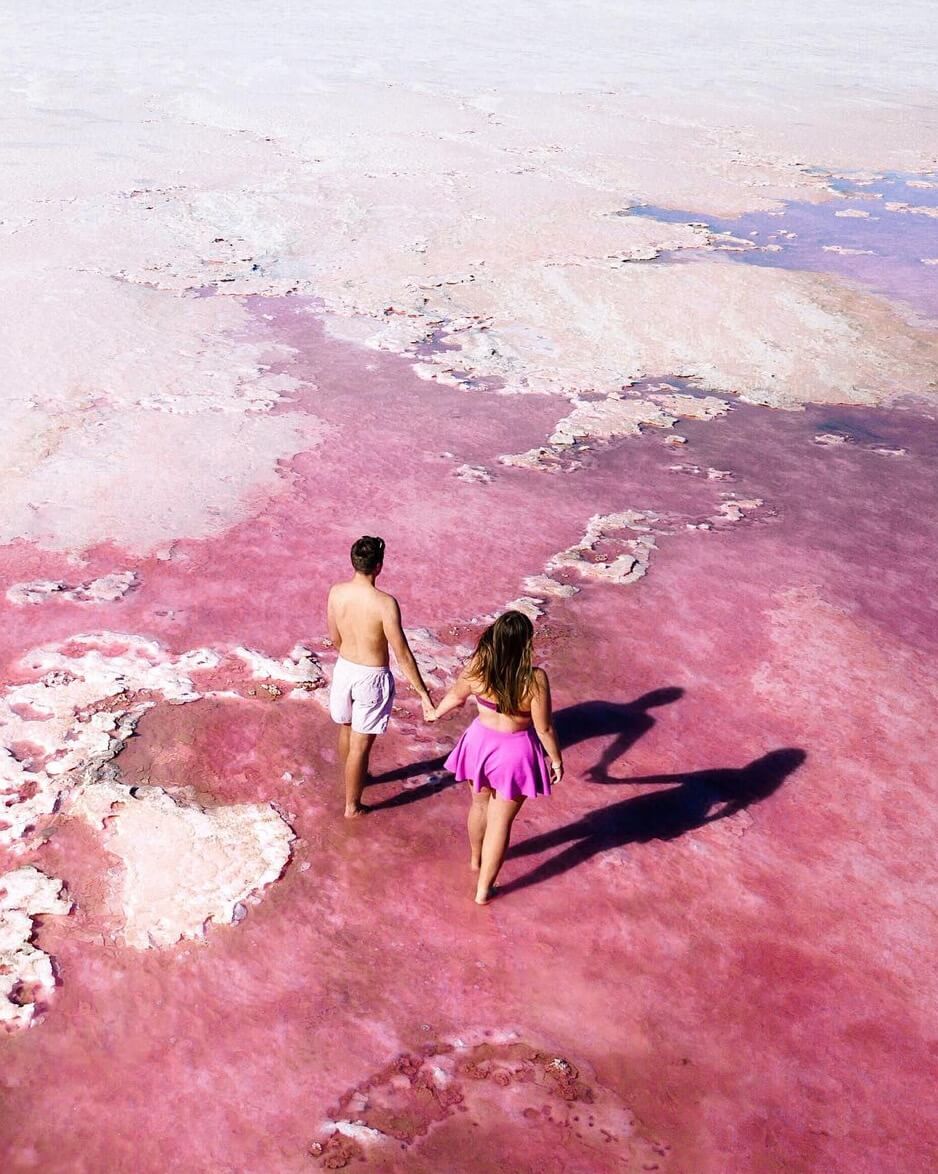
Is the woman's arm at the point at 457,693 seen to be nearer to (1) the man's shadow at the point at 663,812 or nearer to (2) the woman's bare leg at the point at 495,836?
(2) the woman's bare leg at the point at 495,836

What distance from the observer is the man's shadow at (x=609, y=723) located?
5398 mm

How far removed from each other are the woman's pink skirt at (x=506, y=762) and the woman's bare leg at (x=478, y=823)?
0.13 meters

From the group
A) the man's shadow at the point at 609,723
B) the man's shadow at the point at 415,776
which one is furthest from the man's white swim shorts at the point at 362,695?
the man's shadow at the point at 609,723

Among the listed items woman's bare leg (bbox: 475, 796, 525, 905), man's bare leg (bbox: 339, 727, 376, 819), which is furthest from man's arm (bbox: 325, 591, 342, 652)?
woman's bare leg (bbox: 475, 796, 525, 905)

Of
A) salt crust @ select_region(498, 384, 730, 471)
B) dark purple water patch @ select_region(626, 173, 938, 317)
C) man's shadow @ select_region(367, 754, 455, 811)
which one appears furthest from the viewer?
dark purple water patch @ select_region(626, 173, 938, 317)

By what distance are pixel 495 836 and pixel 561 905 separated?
57cm

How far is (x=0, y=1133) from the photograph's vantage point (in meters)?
3.34

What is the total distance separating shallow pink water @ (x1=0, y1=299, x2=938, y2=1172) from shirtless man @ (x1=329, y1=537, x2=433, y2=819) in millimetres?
518

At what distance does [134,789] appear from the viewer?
4781 millimetres

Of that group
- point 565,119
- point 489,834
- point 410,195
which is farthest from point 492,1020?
point 565,119

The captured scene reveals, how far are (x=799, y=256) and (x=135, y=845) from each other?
48.7 ft

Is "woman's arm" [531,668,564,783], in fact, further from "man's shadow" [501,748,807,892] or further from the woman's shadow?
the woman's shadow

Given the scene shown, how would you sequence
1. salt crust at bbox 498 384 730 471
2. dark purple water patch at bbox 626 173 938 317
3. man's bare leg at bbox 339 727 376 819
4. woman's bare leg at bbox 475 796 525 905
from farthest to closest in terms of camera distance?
dark purple water patch at bbox 626 173 938 317 < salt crust at bbox 498 384 730 471 < man's bare leg at bbox 339 727 376 819 < woman's bare leg at bbox 475 796 525 905

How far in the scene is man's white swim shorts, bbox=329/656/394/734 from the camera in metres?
4.44
